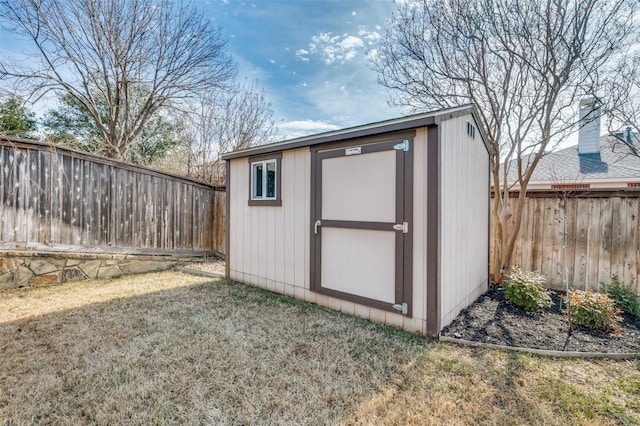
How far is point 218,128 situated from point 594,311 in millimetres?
10210

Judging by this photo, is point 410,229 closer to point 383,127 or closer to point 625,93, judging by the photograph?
point 383,127

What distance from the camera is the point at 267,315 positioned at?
3713 mm

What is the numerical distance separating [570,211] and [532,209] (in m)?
0.50

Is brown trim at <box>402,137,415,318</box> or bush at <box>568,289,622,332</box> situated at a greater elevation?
brown trim at <box>402,137,415,318</box>

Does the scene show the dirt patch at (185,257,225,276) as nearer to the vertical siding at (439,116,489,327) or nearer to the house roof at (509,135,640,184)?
the vertical siding at (439,116,489,327)

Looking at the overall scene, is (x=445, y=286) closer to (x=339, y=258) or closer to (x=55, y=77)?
(x=339, y=258)

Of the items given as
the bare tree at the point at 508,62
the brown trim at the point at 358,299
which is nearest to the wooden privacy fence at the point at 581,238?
the bare tree at the point at 508,62

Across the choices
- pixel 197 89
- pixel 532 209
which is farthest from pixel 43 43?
pixel 532 209

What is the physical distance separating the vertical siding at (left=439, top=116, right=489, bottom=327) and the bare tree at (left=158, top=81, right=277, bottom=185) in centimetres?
720

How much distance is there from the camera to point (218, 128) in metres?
10.1

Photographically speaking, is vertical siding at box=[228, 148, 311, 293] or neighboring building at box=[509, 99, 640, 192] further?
neighboring building at box=[509, 99, 640, 192]

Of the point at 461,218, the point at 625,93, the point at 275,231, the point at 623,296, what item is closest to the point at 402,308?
the point at 461,218

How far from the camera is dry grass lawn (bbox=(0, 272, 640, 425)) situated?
1.96 meters

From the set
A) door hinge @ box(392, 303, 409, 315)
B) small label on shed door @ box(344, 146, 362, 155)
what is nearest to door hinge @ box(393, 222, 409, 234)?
door hinge @ box(392, 303, 409, 315)
